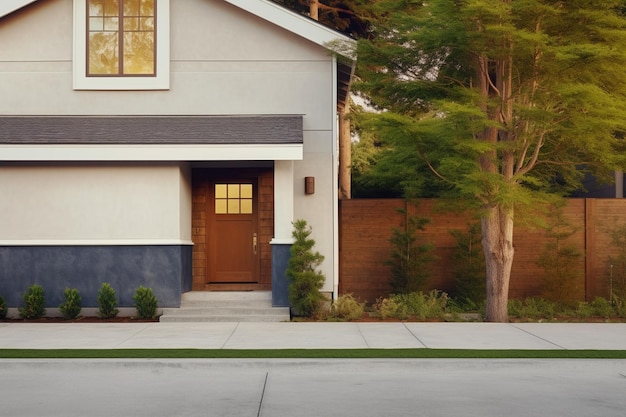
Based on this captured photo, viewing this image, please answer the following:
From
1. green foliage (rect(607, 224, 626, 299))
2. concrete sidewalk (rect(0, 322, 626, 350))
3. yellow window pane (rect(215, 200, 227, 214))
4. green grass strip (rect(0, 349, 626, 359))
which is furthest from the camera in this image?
yellow window pane (rect(215, 200, 227, 214))

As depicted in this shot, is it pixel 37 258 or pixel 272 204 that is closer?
pixel 37 258

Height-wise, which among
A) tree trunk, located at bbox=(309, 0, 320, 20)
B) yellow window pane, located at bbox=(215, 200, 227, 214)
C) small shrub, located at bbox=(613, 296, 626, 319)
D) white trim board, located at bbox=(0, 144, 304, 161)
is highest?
tree trunk, located at bbox=(309, 0, 320, 20)

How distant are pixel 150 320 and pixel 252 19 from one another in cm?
664

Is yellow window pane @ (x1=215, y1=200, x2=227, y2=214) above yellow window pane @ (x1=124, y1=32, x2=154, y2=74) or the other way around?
the other way around

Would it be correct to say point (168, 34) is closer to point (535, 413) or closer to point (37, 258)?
point (37, 258)

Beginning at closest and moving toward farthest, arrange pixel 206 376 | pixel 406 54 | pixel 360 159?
pixel 206 376, pixel 406 54, pixel 360 159

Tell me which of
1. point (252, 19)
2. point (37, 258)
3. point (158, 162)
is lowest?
point (37, 258)

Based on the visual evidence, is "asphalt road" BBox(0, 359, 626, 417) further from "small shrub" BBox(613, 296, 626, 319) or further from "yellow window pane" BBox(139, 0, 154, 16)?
"yellow window pane" BBox(139, 0, 154, 16)

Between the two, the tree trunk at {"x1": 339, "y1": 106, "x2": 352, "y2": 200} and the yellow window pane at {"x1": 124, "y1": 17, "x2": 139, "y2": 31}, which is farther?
the tree trunk at {"x1": 339, "y1": 106, "x2": 352, "y2": 200}

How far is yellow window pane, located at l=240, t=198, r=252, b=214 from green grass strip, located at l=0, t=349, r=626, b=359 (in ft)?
23.7

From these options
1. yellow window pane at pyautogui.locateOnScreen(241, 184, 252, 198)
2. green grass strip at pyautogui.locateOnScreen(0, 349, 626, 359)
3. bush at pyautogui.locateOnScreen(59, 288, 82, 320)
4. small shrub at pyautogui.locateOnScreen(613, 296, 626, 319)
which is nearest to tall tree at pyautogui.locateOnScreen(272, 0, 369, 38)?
yellow window pane at pyautogui.locateOnScreen(241, 184, 252, 198)

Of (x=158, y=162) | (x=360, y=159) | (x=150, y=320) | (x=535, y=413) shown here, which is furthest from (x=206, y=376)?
(x=360, y=159)

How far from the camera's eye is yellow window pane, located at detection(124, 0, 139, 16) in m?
18.3

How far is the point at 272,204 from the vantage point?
756 inches
